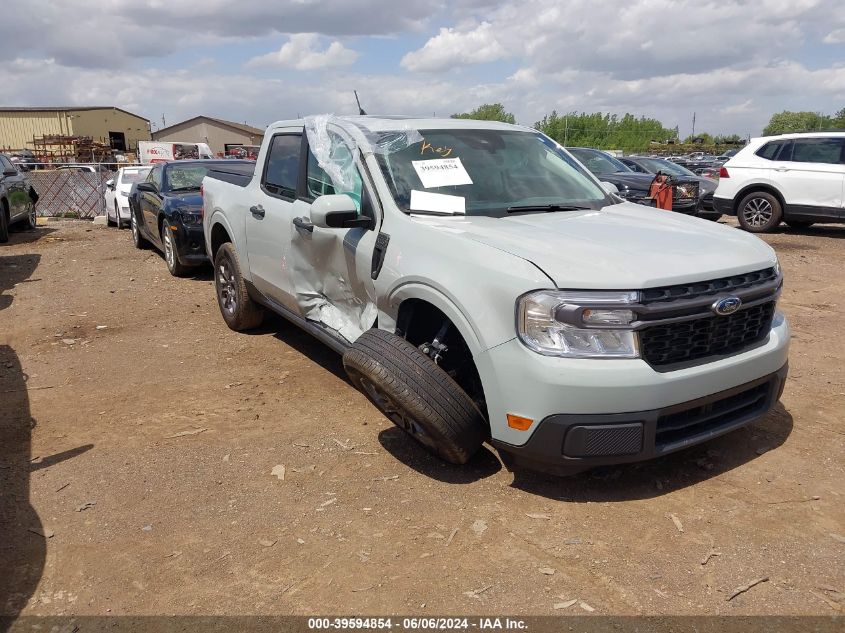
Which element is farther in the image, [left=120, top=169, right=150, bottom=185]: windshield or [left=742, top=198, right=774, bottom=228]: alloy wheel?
[left=120, top=169, right=150, bottom=185]: windshield

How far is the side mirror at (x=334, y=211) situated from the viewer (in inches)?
147

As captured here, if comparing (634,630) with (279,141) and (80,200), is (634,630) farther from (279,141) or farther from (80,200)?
(80,200)

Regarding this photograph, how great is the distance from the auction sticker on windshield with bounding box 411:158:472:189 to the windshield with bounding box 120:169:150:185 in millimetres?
12194

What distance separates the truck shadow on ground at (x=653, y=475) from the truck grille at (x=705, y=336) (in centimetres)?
72

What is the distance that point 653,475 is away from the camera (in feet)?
11.6

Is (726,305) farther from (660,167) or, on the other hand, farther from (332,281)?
(660,167)

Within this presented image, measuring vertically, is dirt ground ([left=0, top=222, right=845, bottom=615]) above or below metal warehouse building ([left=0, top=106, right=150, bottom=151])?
below

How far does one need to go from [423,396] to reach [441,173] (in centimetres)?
147

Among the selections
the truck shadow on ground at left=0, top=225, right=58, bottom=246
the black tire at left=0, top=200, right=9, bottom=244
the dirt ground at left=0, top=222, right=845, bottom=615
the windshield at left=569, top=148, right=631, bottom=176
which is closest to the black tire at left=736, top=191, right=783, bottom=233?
the windshield at left=569, top=148, right=631, bottom=176

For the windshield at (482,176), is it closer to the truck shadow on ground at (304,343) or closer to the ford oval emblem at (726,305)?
the ford oval emblem at (726,305)

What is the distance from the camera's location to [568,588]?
105 inches

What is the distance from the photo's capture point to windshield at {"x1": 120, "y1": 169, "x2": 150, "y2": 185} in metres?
14.5

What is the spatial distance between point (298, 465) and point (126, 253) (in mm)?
9040

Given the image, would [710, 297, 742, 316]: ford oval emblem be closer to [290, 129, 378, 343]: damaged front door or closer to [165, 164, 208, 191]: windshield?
[290, 129, 378, 343]: damaged front door
